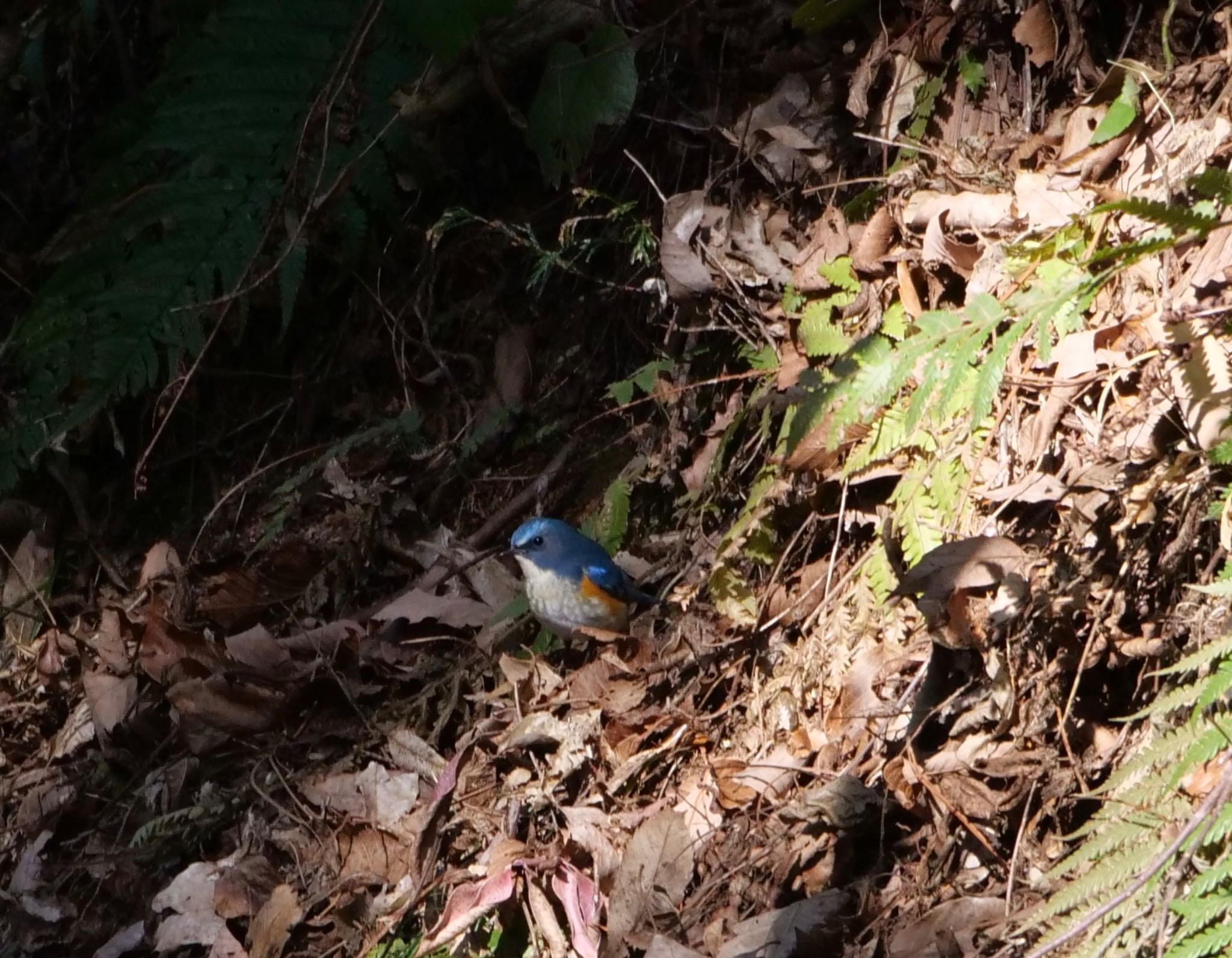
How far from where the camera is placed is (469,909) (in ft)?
11.4

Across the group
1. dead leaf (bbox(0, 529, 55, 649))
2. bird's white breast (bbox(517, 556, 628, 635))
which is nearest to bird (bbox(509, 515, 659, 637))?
bird's white breast (bbox(517, 556, 628, 635))

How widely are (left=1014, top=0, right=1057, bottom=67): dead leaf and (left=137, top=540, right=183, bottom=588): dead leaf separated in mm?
3829

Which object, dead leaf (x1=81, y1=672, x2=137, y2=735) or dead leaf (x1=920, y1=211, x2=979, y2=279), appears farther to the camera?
dead leaf (x1=81, y1=672, x2=137, y2=735)

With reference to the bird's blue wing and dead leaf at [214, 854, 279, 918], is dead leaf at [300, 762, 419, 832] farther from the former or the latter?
the bird's blue wing

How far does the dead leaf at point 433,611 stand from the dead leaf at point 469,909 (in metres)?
1.28

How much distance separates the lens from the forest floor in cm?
306

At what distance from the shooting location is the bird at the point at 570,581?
171 inches

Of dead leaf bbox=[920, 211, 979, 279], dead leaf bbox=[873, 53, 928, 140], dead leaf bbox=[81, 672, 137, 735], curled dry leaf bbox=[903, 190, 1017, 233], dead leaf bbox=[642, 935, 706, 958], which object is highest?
dead leaf bbox=[873, 53, 928, 140]

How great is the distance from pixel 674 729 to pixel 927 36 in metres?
2.65

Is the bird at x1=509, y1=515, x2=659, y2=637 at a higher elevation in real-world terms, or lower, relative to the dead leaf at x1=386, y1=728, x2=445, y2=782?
higher

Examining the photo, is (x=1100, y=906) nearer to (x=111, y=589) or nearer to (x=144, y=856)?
(x=144, y=856)

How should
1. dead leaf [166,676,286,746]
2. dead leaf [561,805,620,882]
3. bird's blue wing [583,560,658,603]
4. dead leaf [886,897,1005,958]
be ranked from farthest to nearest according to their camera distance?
bird's blue wing [583,560,658,603] < dead leaf [166,676,286,746] < dead leaf [561,805,620,882] < dead leaf [886,897,1005,958]

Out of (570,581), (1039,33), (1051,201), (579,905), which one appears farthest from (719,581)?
(1039,33)

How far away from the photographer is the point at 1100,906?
2346 millimetres
